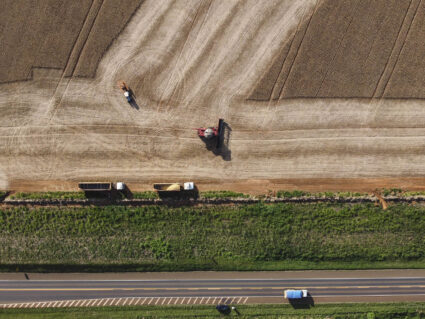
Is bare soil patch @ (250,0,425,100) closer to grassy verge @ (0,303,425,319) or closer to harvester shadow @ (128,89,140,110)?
harvester shadow @ (128,89,140,110)

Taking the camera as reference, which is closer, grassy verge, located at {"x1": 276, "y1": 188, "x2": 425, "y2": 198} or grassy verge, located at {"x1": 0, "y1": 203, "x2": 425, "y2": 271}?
grassy verge, located at {"x1": 0, "y1": 203, "x2": 425, "y2": 271}

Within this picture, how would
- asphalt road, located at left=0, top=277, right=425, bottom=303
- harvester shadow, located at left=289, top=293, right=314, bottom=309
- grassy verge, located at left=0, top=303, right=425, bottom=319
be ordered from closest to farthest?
1. grassy verge, located at left=0, top=303, right=425, bottom=319
2. asphalt road, located at left=0, top=277, right=425, bottom=303
3. harvester shadow, located at left=289, top=293, right=314, bottom=309

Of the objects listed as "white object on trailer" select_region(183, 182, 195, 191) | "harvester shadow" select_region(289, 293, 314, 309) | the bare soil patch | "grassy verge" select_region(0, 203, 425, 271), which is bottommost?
"harvester shadow" select_region(289, 293, 314, 309)

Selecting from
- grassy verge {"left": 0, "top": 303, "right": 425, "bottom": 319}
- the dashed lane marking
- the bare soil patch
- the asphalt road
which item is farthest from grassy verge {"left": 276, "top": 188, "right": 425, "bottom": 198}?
Result: the dashed lane marking

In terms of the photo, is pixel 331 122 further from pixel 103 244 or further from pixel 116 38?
pixel 103 244

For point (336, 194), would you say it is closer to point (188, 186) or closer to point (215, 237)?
point (215, 237)

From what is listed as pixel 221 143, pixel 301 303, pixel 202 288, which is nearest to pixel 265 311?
pixel 301 303

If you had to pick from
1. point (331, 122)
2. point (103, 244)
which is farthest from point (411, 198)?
point (103, 244)

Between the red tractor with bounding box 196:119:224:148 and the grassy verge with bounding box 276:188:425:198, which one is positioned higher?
the red tractor with bounding box 196:119:224:148
